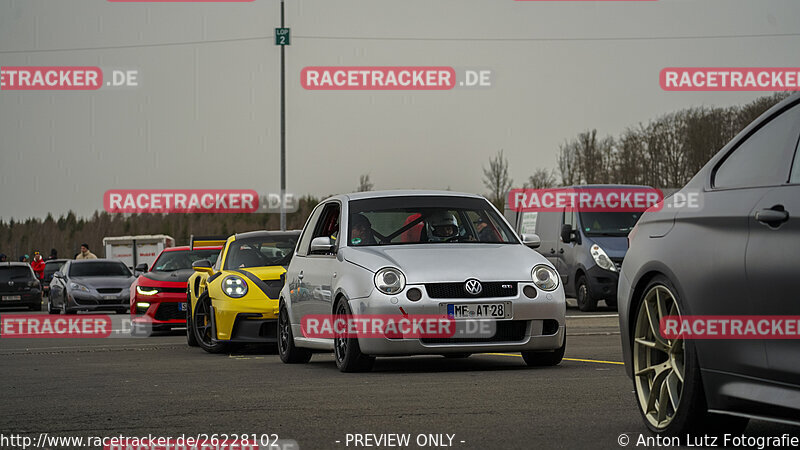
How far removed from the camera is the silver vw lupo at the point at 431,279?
419 inches

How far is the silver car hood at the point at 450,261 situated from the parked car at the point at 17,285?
30.6 meters

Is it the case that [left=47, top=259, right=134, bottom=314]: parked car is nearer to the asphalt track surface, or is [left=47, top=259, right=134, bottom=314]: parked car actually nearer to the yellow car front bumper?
the yellow car front bumper

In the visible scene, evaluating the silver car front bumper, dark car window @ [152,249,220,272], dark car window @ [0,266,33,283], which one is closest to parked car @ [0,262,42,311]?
dark car window @ [0,266,33,283]

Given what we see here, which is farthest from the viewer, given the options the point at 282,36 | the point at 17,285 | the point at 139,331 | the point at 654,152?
the point at 654,152

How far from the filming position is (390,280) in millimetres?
10719

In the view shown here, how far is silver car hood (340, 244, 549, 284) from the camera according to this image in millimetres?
10719

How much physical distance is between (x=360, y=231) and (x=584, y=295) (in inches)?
497

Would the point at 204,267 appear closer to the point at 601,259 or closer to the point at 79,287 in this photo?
the point at 601,259

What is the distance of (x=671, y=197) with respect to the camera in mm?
6645

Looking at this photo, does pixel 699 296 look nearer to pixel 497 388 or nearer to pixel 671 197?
pixel 671 197

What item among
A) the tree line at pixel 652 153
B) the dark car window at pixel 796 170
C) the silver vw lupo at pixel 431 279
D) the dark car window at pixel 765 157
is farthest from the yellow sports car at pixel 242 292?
the tree line at pixel 652 153

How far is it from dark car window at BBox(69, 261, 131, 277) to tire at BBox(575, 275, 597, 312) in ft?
45.2

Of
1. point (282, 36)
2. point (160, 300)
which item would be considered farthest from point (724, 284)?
point (282, 36)

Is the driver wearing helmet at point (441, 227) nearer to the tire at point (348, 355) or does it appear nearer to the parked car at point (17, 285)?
the tire at point (348, 355)
